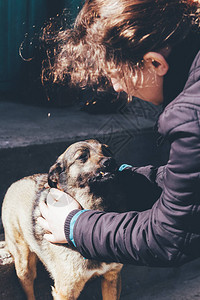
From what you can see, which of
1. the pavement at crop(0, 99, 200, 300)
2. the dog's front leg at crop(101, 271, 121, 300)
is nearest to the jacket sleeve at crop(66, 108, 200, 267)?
the dog's front leg at crop(101, 271, 121, 300)

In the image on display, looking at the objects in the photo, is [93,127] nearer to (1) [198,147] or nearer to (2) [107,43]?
(2) [107,43]

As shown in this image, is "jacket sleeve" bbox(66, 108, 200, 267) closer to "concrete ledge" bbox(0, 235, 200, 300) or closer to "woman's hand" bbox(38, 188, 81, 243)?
"woman's hand" bbox(38, 188, 81, 243)

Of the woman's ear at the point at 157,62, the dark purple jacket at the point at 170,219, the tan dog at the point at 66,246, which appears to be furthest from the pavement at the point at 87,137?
the dark purple jacket at the point at 170,219

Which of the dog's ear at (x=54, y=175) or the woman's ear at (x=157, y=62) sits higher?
the woman's ear at (x=157, y=62)

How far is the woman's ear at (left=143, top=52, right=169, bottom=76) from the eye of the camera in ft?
4.56

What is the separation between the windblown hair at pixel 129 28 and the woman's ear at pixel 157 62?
25 millimetres

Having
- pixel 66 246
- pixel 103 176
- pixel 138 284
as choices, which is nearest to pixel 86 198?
pixel 103 176

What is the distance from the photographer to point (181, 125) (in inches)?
48.7

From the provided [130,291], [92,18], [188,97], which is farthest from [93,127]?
[188,97]

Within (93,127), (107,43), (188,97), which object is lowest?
(93,127)

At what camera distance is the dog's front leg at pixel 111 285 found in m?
2.21

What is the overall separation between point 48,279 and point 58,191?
2.83 feet

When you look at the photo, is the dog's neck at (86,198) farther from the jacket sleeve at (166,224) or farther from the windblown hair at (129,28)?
the windblown hair at (129,28)

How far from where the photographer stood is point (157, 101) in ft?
5.17
